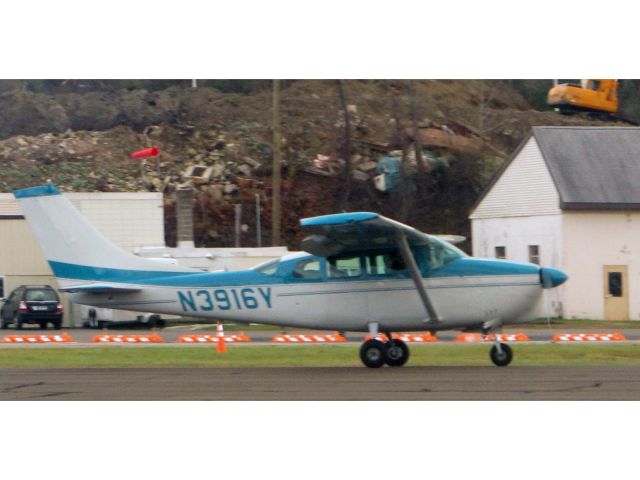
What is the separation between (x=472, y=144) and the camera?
162ft

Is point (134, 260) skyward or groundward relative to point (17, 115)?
groundward

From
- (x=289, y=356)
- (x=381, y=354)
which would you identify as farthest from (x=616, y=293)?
(x=381, y=354)

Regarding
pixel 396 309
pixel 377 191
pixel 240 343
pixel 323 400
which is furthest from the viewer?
pixel 377 191

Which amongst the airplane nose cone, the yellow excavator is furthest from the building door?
the airplane nose cone

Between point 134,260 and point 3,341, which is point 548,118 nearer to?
point 3,341

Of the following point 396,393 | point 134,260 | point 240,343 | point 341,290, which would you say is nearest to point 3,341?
point 240,343

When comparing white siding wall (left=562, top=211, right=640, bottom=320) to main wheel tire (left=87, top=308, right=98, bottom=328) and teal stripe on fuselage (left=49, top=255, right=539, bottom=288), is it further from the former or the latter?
teal stripe on fuselage (left=49, top=255, right=539, bottom=288)

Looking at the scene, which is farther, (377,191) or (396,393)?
(377,191)

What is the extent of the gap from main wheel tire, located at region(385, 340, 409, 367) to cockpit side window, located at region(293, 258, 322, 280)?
165cm

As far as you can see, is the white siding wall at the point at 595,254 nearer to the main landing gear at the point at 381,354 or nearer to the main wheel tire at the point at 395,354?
the main wheel tire at the point at 395,354

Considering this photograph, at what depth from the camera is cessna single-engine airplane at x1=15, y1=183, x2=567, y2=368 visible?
1709 centimetres

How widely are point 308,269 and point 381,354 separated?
182 cm

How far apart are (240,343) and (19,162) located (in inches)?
1080

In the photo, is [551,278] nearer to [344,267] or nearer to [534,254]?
[344,267]
